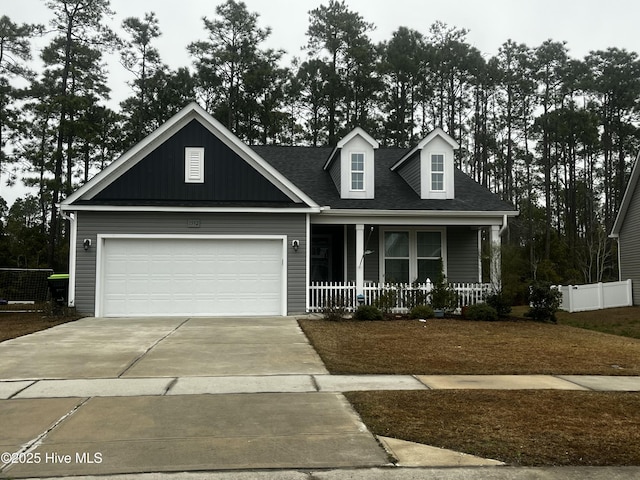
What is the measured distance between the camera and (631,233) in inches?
898

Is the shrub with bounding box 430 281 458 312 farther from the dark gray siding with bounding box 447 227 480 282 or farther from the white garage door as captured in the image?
the white garage door

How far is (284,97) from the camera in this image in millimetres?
33375

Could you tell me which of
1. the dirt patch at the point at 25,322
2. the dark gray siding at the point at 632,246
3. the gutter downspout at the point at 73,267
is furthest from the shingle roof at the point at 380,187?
the dark gray siding at the point at 632,246

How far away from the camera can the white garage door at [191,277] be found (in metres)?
14.4

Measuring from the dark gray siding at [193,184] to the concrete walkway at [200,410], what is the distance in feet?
18.7

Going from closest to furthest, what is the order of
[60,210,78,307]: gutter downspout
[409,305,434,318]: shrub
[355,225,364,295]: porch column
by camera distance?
[60,210,78,307]: gutter downspout < [409,305,434,318]: shrub < [355,225,364,295]: porch column

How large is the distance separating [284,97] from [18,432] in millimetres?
30542

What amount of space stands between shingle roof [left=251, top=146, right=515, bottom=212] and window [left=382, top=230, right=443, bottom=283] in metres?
1.22

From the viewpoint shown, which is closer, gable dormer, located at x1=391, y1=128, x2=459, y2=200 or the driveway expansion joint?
the driveway expansion joint

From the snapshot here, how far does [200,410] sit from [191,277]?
31.0 ft

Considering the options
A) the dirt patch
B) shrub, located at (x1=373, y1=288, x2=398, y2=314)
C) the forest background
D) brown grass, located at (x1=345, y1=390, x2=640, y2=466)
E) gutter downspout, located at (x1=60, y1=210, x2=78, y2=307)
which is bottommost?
brown grass, located at (x1=345, y1=390, x2=640, y2=466)

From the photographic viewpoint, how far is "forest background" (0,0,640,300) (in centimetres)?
2889

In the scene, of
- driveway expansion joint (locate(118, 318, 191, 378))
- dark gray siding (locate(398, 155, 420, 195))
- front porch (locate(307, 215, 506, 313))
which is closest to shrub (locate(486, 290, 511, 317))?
front porch (locate(307, 215, 506, 313))

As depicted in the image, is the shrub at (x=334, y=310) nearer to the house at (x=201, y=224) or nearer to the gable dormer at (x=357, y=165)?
the house at (x=201, y=224)
